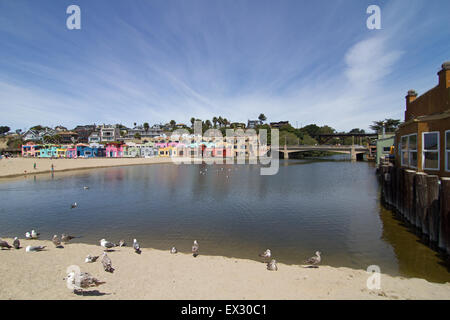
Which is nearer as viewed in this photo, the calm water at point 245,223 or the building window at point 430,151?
the calm water at point 245,223

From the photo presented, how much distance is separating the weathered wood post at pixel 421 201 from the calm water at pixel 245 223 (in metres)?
1.07

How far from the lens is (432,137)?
622 inches

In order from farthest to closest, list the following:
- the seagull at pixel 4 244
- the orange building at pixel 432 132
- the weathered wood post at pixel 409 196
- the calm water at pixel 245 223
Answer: the weathered wood post at pixel 409 196 → the orange building at pixel 432 132 → the calm water at pixel 245 223 → the seagull at pixel 4 244

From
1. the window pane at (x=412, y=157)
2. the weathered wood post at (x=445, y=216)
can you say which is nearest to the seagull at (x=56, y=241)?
the weathered wood post at (x=445, y=216)

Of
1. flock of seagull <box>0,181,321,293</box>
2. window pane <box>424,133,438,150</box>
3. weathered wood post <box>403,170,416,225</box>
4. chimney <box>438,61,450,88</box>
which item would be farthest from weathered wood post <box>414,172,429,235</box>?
flock of seagull <box>0,181,321,293</box>

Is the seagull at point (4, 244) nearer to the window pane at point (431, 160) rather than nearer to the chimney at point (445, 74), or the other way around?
the window pane at point (431, 160)

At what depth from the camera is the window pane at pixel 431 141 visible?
1553 centimetres

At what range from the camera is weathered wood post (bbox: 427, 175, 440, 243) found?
1296 centimetres

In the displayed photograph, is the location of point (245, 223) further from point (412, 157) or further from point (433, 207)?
point (412, 157)

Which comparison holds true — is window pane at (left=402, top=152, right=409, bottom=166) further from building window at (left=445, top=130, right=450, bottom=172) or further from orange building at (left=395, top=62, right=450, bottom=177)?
building window at (left=445, top=130, right=450, bottom=172)

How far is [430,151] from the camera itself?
52.4 feet

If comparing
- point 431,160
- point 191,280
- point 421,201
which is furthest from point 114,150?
point 421,201

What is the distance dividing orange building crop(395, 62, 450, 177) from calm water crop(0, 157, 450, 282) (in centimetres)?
472
